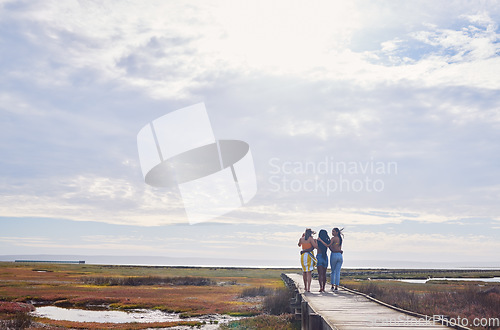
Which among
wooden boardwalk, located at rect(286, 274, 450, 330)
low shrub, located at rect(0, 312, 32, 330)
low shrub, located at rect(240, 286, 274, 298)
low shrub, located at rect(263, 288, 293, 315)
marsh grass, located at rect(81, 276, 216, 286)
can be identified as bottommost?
marsh grass, located at rect(81, 276, 216, 286)

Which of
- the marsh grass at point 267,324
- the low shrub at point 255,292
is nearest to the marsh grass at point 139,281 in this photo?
the low shrub at point 255,292

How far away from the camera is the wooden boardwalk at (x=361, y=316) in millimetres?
9672

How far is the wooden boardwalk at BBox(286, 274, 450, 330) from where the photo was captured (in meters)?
9.67

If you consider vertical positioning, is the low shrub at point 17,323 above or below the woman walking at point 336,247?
below

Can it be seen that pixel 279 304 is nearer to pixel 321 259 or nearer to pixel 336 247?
pixel 321 259

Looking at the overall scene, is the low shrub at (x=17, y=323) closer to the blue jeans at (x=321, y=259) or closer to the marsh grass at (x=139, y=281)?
the blue jeans at (x=321, y=259)

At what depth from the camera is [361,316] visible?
448 inches

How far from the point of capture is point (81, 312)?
1072 inches

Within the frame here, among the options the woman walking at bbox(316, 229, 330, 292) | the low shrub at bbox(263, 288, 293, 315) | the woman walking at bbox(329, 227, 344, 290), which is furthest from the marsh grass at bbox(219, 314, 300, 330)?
the woman walking at bbox(329, 227, 344, 290)

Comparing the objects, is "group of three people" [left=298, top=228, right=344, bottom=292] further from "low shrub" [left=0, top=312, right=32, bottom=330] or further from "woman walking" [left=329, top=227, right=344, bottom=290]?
"low shrub" [left=0, top=312, right=32, bottom=330]

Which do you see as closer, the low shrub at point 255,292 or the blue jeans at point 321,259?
the blue jeans at point 321,259

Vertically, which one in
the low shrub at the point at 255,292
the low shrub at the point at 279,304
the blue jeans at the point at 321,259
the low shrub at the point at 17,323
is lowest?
the low shrub at the point at 255,292

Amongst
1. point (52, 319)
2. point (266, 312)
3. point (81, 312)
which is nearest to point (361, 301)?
point (266, 312)

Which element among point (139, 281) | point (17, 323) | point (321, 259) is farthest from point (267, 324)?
point (139, 281)
